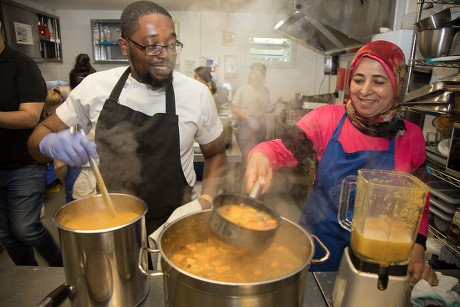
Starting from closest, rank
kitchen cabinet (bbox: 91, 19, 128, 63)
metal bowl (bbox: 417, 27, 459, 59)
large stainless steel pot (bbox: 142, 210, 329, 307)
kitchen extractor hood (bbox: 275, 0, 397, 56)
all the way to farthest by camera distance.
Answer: large stainless steel pot (bbox: 142, 210, 329, 307)
metal bowl (bbox: 417, 27, 459, 59)
kitchen extractor hood (bbox: 275, 0, 397, 56)
kitchen cabinet (bbox: 91, 19, 128, 63)

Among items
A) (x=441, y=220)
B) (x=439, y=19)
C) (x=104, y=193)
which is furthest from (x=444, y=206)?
(x=104, y=193)

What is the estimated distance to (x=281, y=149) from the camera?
1.50m

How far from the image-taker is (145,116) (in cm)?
152

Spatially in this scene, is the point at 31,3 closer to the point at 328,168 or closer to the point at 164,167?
the point at 164,167

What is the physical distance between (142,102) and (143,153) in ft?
0.84

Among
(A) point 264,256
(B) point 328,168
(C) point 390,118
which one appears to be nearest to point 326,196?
(B) point 328,168

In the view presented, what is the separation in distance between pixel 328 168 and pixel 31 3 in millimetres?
6561

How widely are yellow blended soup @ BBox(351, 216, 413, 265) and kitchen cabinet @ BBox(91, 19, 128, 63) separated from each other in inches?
240

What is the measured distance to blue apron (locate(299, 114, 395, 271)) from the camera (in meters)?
1.43

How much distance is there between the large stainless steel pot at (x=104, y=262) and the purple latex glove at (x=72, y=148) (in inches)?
8.6

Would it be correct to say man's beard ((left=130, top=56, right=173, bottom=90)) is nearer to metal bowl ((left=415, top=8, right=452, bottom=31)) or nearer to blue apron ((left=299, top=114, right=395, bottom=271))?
blue apron ((left=299, top=114, right=395, bottom=271))

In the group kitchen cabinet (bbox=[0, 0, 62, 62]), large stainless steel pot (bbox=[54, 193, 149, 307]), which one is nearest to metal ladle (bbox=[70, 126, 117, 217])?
large stainless steel pot (bbox=[54, 193, 149, 307])

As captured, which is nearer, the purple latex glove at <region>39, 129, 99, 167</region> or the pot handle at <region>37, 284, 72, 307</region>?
the pot handle at <region>37, 284, 72, 307</region>

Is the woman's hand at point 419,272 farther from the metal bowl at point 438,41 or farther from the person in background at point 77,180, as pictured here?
the person in background at point 77,180
